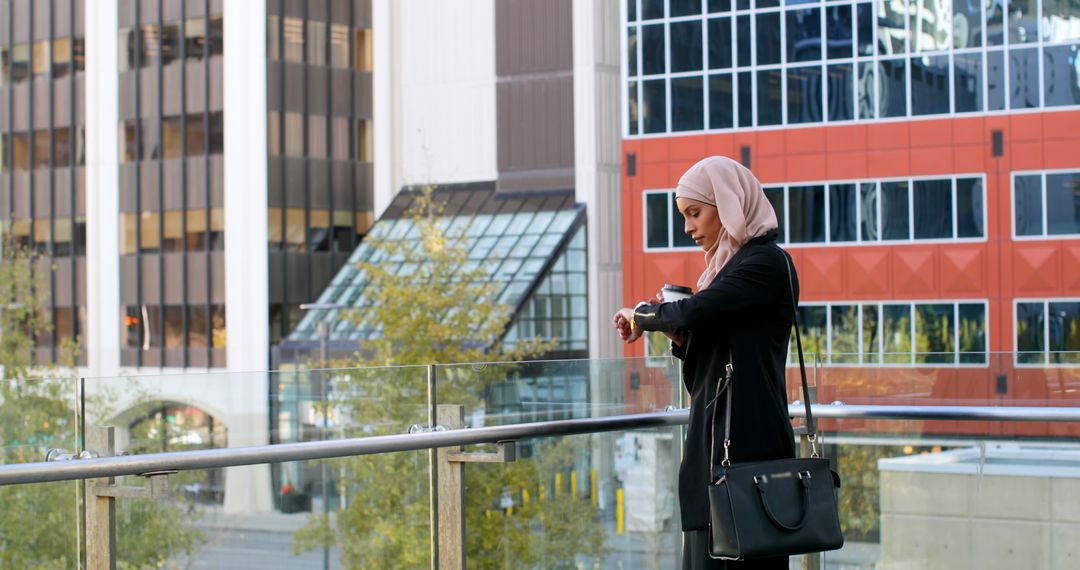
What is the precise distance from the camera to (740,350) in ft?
15.0

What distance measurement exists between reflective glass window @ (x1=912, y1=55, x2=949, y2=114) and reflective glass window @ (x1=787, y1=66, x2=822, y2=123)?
262 centimetres

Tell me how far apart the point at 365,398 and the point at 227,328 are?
4476 cm

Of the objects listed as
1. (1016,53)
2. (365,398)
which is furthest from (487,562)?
(1016,53)

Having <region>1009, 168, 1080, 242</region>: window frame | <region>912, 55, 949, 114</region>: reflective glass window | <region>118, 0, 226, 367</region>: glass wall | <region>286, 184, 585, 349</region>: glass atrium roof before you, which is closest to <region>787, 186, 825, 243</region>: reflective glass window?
<region>912, 55, 949, 114</region>: reflective glass window

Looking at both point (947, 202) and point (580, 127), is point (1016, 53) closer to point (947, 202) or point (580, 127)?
point (947, 202)

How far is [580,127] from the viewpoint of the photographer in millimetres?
49062

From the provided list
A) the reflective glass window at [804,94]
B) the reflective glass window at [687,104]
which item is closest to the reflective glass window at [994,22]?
the reflective glass window at [804,94]

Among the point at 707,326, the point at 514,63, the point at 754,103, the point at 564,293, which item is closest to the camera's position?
the point at 707,326

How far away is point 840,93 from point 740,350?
127ft

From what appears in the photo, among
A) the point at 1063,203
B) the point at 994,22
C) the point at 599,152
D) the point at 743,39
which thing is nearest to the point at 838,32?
the point at 743,39

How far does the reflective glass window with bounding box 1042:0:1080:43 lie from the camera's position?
39219 millimetres

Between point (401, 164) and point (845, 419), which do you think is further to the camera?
point (401, 164)

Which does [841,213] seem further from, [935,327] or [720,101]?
[720,101]

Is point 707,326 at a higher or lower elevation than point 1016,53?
lower
